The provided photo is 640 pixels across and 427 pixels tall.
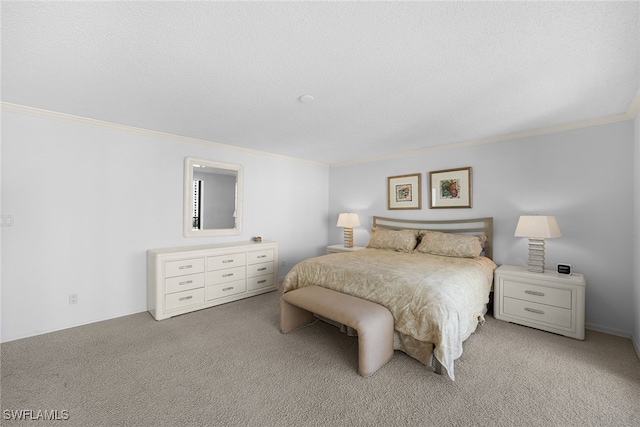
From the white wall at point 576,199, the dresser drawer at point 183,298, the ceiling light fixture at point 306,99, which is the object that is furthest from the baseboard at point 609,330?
the dresser drawer at point 183,298

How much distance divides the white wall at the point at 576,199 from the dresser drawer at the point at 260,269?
2952 mm

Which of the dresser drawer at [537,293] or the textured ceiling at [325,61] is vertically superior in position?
the textured ceiling at [325,61]

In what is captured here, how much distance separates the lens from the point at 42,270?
274 centimetres

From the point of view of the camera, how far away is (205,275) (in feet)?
11.4

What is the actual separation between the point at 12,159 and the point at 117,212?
968mm

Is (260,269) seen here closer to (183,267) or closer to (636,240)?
(183,267)

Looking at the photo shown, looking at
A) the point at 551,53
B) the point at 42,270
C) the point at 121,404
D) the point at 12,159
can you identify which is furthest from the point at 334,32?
the point at 42,270

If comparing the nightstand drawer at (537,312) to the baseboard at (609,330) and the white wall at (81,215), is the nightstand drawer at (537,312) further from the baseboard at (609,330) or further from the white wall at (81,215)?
the white wall at (81,215)

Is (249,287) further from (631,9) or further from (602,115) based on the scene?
(602,115)

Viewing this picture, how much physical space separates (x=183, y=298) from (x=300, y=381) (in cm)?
202

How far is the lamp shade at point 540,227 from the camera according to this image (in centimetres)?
285

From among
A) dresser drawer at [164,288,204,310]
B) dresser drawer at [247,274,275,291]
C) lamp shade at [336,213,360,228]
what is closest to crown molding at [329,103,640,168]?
lamp shade at [336,213,360,228]

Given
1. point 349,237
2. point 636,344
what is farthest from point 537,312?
point 349,237

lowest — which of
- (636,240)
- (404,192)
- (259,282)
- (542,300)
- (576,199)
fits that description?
(259,282)
